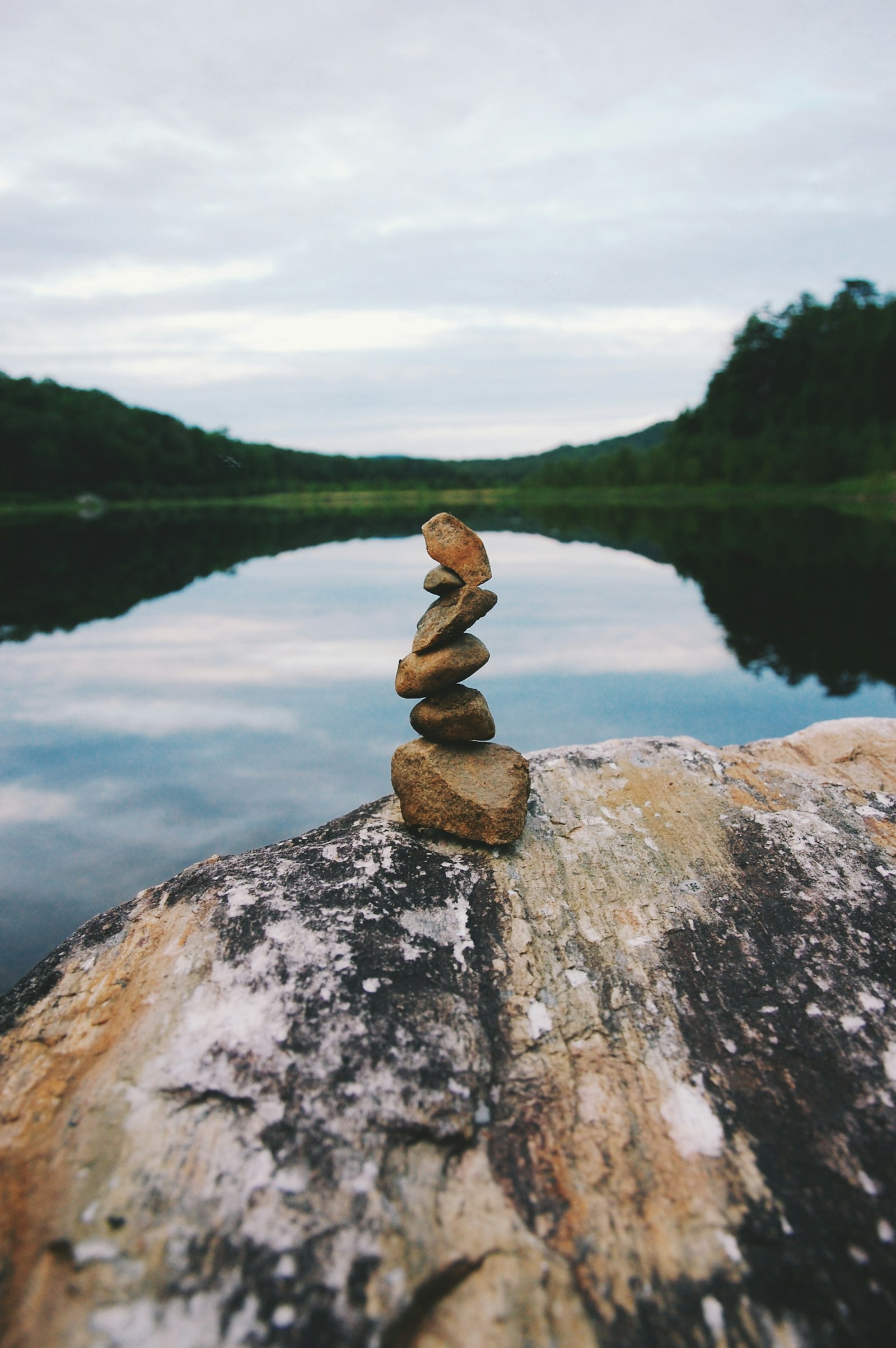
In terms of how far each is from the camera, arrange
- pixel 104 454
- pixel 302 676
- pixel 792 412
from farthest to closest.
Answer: pixel 792 412
pixel 104 454
pixel 302 676

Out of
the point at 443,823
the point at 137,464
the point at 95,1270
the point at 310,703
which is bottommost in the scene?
the point at 310,703

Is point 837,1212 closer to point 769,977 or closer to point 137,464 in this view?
point 769,977

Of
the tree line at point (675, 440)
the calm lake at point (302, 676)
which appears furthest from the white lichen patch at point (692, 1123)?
the tree line at point (675, 440)

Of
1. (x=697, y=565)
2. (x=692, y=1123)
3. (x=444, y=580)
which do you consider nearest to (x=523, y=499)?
(x=697, y=565)

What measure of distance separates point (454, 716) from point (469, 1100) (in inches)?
113

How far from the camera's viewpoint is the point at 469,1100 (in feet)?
12.3

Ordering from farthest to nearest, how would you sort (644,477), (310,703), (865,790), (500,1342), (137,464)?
(644,477) → (137,464) → (310,703) → (865,790) → (500,1342)

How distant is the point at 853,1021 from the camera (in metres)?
4.28

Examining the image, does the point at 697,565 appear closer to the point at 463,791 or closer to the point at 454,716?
the point at 454,716

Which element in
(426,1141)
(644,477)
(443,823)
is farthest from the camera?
(644,477)

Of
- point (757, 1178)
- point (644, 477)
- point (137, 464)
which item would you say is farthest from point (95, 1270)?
point (644, 477)

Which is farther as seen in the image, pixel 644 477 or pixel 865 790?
pixel 644 477

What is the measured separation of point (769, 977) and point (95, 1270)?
379cm

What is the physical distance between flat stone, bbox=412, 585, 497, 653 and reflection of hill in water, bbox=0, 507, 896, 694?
11769 millimetres
